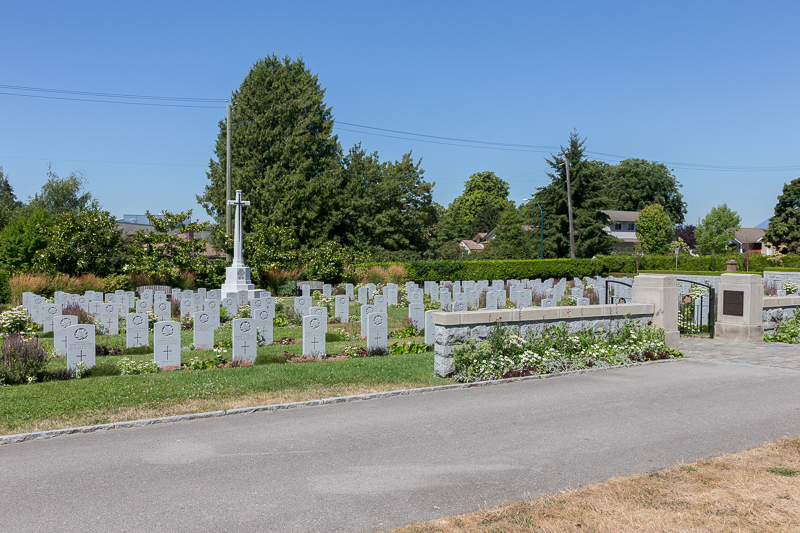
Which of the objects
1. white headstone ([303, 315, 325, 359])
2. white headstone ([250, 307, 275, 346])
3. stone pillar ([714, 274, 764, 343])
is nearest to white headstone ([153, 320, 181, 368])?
white headstone ([303, 315, 325, 359])

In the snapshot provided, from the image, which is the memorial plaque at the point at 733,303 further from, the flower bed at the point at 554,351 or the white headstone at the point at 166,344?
the white headstone at the point at 166,344

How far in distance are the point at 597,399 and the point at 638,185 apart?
8228 centimetres

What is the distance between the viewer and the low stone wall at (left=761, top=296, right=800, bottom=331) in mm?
13992

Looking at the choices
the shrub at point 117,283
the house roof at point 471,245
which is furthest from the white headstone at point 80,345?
the house roof at point 471,245

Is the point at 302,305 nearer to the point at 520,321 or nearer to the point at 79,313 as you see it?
the point at 79,313

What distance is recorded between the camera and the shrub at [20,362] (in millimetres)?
8610

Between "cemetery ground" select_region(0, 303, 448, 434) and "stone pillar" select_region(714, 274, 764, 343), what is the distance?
7.60m

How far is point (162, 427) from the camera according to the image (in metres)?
6.64

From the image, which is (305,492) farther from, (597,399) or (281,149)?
(281,149)

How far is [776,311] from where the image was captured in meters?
14.1

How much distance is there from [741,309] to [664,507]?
11076 mm

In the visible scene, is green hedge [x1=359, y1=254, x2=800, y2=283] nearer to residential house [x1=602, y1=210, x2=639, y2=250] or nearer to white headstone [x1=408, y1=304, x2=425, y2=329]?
white headstone [x1=408, y1=304, x2=425, y2=329]

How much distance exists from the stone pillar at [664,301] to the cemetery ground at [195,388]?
4.68 metres

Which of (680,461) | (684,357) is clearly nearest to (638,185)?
(684,357)
